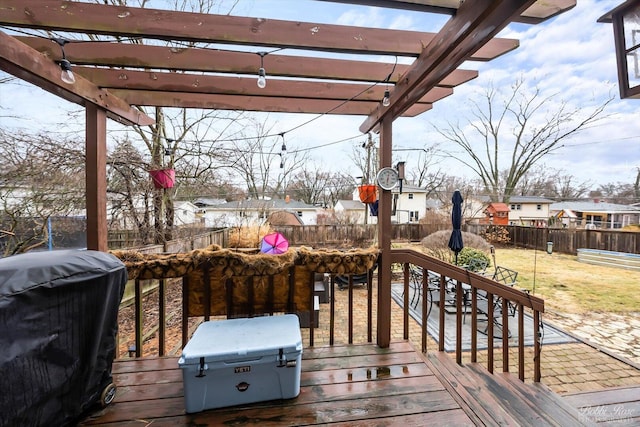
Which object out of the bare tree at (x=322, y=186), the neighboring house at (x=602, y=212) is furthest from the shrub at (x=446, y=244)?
the neighboring house at (x=602, y=212)

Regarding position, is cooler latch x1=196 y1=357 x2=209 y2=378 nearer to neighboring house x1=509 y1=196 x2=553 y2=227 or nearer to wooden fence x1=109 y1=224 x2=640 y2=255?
wooden fence x1=109 y1=224 x2=640 y2=255

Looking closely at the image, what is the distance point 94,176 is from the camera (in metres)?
2.02

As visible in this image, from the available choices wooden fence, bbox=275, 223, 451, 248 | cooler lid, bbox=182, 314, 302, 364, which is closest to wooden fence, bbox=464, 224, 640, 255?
wooden fence, bbox=275, 223, 451, 248

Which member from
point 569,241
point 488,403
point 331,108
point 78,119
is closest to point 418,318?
point 488,403

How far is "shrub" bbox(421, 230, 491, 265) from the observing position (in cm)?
729

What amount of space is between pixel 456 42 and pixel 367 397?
1.97 m

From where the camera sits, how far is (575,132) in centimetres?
1349

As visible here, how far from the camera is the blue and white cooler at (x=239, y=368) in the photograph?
4.62ft

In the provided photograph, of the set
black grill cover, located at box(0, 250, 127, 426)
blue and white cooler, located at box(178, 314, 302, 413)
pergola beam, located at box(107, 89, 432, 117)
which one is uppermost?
pergola beam, located at box(107, 89, 432, 117)

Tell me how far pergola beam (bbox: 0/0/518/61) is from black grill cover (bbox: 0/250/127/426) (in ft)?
3.85

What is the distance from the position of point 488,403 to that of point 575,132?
17572 millimetres

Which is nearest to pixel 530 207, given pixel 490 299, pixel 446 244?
pixel 446 244

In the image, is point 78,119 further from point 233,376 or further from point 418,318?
point 418,318

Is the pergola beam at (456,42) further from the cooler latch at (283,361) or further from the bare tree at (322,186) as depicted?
the bare tree at (322,186)
